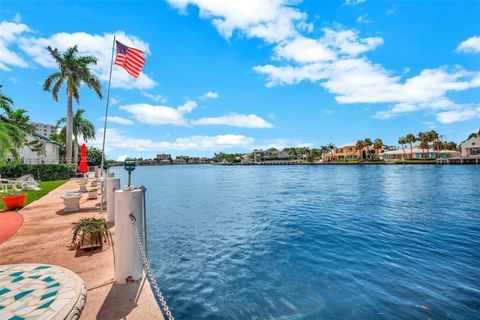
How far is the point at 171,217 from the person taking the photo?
50.9ft

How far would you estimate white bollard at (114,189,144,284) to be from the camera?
448cm

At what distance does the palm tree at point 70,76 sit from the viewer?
111ft

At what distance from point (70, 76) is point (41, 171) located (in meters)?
13.9

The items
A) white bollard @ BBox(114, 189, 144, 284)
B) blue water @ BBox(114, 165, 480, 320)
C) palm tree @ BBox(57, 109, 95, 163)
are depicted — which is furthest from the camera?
palm tree @ BBox(57, 109, 95, 163)

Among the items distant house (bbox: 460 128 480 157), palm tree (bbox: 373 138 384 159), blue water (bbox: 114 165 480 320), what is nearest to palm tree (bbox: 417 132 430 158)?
distant house (bbox: 460 128 480 157)

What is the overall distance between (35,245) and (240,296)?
229 inches

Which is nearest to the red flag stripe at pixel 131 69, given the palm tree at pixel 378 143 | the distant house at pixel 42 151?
the distant house at pixel 42 151

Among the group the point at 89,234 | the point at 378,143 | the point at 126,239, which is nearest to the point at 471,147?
the point at 378,143

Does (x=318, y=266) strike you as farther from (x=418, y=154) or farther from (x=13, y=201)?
(x=418, y=154)

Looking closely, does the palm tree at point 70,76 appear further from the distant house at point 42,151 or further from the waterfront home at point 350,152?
the waterfront home at point 350,152

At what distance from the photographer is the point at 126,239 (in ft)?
14.7

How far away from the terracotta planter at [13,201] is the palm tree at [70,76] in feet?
85.2

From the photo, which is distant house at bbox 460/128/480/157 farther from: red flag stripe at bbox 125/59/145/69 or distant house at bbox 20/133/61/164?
distant house at bbox 20/133/61/164

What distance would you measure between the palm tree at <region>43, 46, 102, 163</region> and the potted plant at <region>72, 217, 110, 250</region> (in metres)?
34.4
